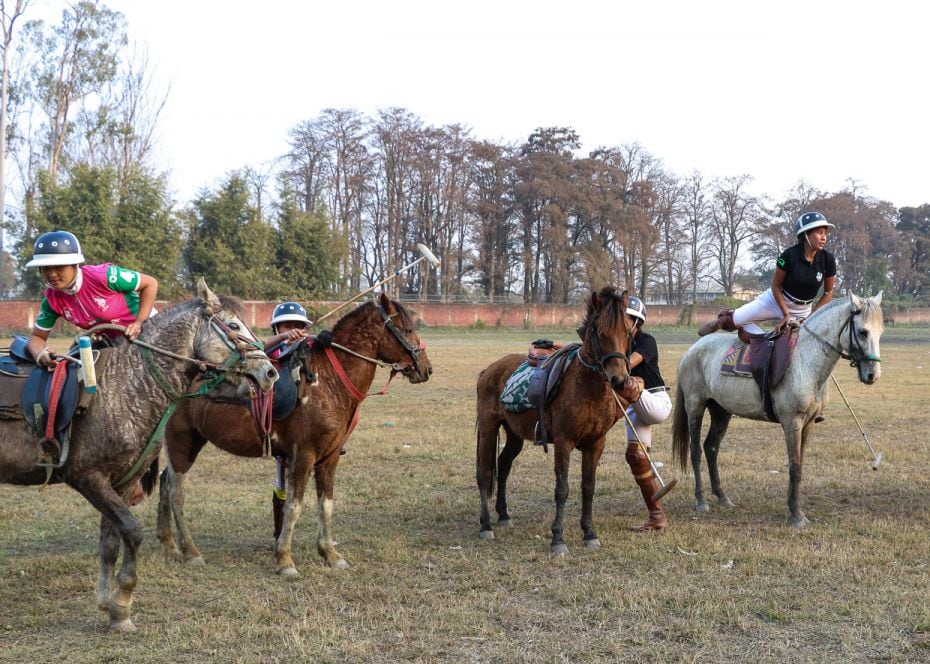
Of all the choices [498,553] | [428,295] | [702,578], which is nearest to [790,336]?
[702,578]

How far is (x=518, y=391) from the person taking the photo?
8.05 metres

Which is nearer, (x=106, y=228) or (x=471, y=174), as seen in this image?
(x=106, y=228)

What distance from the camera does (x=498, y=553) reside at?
7512mm

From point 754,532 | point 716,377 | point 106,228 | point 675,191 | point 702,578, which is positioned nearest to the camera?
point 702,578

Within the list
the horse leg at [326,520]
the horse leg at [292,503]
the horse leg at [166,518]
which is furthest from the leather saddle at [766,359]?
the horse leg at [166,518]

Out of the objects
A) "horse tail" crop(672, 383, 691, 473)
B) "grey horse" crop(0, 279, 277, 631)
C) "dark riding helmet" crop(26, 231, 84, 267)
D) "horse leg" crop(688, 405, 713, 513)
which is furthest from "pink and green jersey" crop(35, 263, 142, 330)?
"horse tail" crop(672, 383, 691, 473)

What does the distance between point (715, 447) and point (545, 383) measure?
322 centimetres

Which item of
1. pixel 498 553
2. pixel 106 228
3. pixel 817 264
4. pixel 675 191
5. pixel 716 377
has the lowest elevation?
pixel 498 553

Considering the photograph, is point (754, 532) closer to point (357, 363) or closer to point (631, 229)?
point (357, 363)

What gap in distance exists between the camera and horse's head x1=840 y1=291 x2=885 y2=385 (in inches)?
331

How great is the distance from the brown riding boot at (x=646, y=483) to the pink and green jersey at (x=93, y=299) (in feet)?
15.8

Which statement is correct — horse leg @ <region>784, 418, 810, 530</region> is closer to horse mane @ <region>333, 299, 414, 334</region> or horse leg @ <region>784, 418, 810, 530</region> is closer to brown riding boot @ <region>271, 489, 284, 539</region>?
horse mane @ <region>333, 299, 414, 334</region>

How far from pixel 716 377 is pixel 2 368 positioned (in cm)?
732

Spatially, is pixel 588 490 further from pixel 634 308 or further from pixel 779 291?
pixel 779 291
